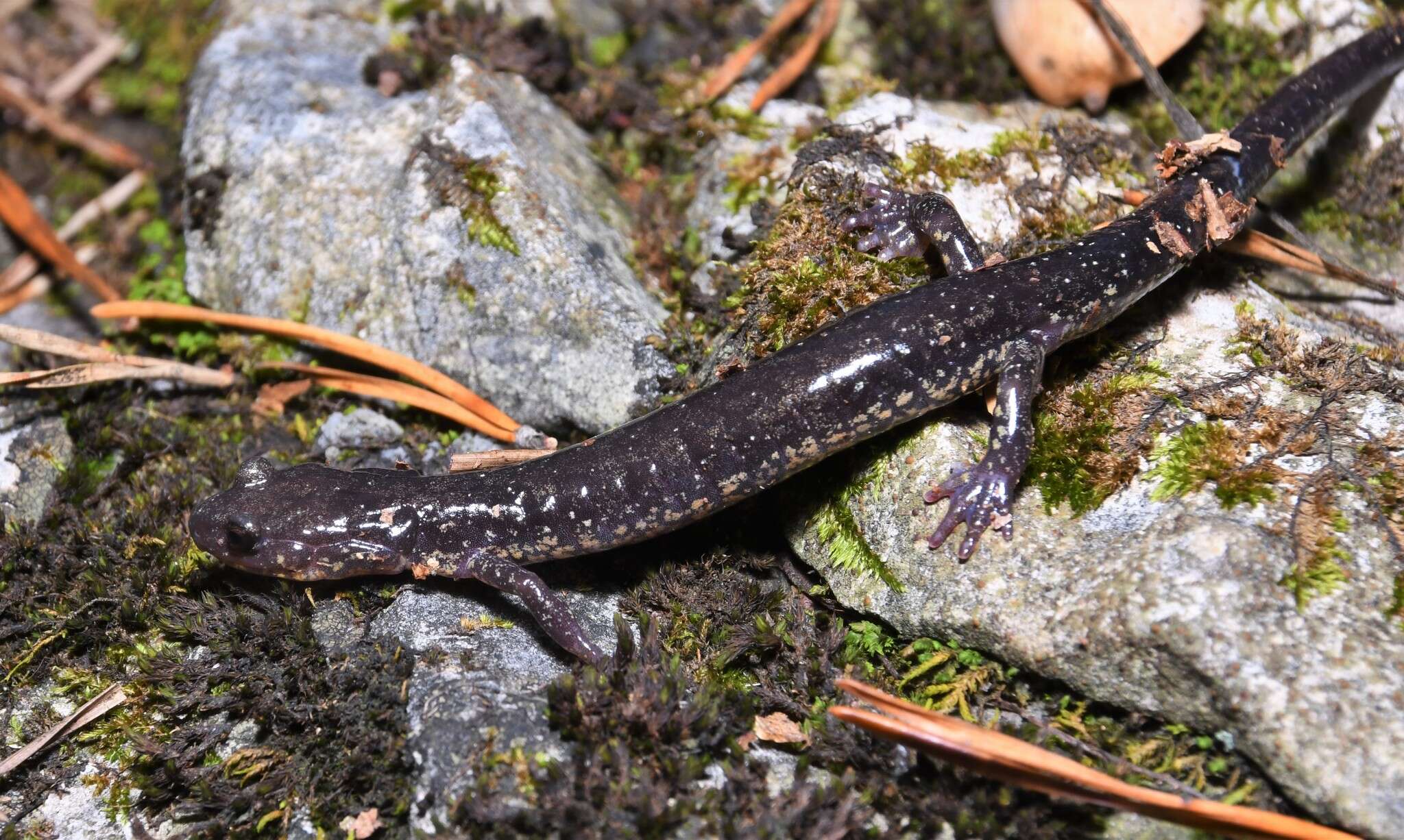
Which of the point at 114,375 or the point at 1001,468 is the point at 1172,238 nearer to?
the point at 1001,468

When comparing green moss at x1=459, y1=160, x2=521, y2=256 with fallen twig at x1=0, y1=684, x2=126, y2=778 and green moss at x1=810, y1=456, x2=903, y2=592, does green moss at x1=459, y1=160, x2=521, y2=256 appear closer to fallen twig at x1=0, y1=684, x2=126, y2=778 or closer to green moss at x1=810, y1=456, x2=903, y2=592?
green moss at x1=810, y1=456, x2=903, y2=592

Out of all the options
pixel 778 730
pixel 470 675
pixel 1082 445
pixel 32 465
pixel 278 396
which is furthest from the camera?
pixel 278 396

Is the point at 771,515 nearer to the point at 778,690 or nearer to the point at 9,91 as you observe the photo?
the point at 778,690

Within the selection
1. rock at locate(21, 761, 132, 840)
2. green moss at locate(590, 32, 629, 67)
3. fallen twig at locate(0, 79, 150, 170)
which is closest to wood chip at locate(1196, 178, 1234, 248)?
green moss at locate(590, 32, 629, 67)

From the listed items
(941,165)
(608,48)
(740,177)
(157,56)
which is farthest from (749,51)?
(157,56)

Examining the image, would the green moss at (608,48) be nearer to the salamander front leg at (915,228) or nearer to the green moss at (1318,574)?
the salamander front leg at (915,228)

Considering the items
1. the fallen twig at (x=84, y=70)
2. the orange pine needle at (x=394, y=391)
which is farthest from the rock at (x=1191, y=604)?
the fallen twig at (x=84, y=70)

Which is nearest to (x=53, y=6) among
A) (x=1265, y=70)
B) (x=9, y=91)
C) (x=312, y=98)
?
(x=9, y=91)
